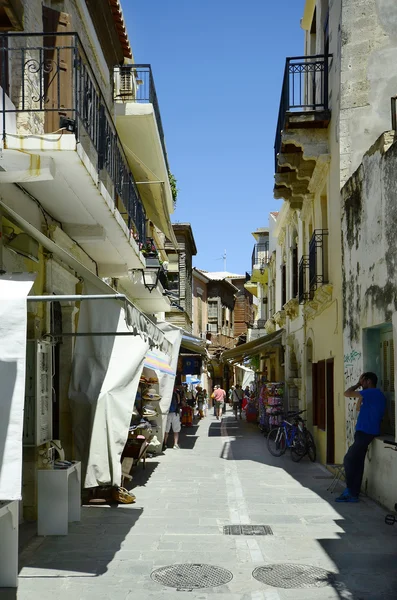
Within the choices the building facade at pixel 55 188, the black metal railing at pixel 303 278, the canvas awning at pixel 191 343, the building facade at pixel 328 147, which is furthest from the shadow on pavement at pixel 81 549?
the canvas awning at pixel 191 343

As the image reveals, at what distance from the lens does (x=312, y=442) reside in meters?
15.1

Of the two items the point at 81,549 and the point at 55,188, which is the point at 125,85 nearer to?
the point at 55,188

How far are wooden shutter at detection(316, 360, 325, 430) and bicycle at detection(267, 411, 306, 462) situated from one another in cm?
54

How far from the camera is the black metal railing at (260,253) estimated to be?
37.8m

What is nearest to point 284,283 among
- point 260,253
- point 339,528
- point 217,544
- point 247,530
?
point 260,253

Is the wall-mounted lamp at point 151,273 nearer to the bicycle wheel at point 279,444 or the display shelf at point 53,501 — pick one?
the bicycle wheel at point 279,444

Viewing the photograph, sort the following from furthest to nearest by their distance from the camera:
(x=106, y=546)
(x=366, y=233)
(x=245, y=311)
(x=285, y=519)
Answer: (x=245, y=311) → (x=366, y=233) → (x=285, y=519) → (x=106, y=546)

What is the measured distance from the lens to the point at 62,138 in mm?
6781

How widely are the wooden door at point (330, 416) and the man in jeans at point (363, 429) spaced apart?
3.74m

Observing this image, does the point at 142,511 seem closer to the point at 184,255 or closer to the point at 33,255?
the point at 33,255

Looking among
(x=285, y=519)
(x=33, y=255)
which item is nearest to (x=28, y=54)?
(x=33, y=255)

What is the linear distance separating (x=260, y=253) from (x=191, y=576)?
3370cm

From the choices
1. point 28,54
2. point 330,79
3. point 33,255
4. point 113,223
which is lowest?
point 33,255

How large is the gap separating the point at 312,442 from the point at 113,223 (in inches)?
306
